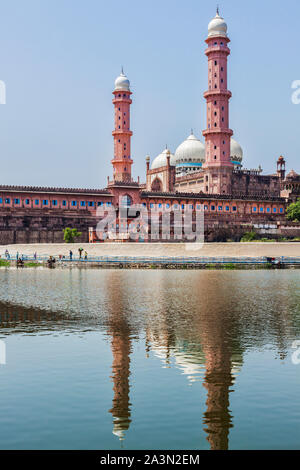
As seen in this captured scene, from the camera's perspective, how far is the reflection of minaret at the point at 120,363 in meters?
8.53

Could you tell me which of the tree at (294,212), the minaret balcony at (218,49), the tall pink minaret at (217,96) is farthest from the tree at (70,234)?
the minaret balcony at (218,49)

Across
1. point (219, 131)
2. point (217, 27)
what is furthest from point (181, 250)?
point (217, 27)

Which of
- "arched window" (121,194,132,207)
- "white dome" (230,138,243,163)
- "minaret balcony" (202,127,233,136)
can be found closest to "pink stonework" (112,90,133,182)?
"arched window" (121,194,132,207)

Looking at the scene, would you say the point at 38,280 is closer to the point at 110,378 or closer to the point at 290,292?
the point at 290,292

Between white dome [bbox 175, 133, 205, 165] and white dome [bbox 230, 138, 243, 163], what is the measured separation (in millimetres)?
4391

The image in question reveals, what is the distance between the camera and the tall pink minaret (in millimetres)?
70500

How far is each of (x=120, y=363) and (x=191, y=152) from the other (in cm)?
7619

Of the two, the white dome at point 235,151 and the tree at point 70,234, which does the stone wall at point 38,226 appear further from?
the white dome at point 235,151

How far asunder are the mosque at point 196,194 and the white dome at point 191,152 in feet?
10.8

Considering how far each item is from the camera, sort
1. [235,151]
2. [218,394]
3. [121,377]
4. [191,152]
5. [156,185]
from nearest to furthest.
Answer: [218,394], [121,377], [235,151], [191,152], [156,185]

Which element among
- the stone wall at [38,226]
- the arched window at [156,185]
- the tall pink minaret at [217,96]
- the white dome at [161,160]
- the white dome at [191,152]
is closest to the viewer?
the stone wall at [38,226]

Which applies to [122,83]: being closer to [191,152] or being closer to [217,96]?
[217,96]

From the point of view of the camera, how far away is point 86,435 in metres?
7.86

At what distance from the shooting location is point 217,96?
70.7m
